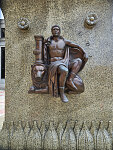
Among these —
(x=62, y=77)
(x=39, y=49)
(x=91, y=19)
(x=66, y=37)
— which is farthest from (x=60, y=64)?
(x=91, y=19)

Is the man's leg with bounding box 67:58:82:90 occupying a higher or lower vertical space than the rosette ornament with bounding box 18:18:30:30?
lower

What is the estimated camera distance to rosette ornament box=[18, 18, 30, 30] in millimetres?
2938

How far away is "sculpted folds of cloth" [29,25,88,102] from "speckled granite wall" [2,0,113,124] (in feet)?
0.97

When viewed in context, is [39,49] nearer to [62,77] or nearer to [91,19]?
[62,77]

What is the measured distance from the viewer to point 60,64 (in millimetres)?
2611

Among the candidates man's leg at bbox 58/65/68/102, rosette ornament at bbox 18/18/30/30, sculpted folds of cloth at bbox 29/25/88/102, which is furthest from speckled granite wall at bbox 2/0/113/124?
man's leg at bbox 58/65/68/102

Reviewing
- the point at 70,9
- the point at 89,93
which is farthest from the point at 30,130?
the point at 70,9

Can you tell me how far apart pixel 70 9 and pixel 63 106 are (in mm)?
2174

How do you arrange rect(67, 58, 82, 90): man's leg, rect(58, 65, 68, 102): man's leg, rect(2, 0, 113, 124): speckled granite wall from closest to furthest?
rect(58, 65, 68, 102): man's leg < rect(67, 58, 82, 90): man's leg < rect(2, 0, 113, 124): speckled granite wall

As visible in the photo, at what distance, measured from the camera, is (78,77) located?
9.25 ft

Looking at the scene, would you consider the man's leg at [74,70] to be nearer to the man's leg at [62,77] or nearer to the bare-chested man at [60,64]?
the bare-chested man at [60,64]

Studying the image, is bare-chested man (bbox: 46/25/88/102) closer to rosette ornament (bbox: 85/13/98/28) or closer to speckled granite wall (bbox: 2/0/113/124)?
speckled granite wall (bbox: 2/0/113/124)

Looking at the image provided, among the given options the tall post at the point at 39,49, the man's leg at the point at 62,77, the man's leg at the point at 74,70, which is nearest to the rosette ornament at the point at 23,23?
the tall post at the point at 39,49

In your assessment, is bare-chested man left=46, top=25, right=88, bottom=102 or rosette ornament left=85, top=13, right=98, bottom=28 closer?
bare-chested man left=46, top=25, right=88, bottom=102
